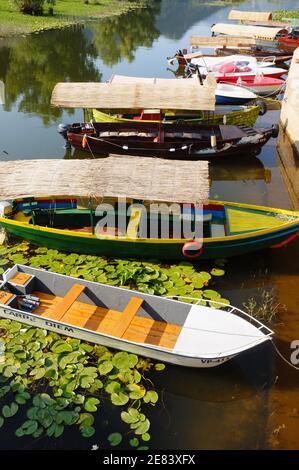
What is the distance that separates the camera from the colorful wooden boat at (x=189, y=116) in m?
20.5

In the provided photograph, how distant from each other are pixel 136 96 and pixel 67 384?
1353cm

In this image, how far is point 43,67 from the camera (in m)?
34.9

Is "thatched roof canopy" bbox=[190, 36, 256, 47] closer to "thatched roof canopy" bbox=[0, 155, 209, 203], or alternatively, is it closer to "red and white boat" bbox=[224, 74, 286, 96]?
"red and white boat" bbox=[224, 74, 286, 96]

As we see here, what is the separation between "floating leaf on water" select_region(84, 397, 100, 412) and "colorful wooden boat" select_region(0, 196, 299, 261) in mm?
4988

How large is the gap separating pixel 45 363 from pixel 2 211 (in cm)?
598

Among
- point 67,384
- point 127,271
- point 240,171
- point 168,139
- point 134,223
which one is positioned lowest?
point 67,384

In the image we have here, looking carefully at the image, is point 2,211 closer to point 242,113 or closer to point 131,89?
point 131,89

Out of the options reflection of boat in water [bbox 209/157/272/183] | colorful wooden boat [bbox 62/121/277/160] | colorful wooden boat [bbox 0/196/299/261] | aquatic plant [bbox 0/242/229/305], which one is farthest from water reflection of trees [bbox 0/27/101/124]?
aquatic plant [bbox 0/242/229/305]

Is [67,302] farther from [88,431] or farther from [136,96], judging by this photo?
[136,96]

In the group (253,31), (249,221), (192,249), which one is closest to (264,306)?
(192,249)

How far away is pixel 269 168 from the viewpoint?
779 inches
